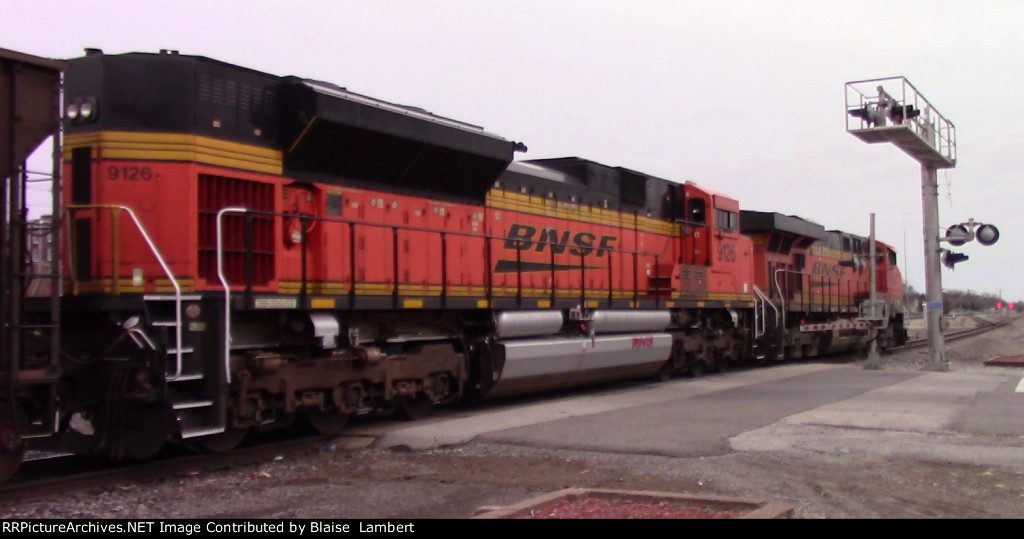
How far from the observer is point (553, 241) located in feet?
46.6

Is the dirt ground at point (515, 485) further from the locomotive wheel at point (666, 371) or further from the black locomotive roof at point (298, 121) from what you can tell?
the locomotive wheel at point (666, 371)

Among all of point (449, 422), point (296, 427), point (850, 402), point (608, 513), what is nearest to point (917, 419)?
point (850, 402)

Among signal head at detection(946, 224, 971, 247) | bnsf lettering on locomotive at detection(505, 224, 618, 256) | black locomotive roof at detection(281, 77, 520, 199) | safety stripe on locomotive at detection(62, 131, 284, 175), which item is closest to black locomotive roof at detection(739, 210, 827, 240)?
signal head at detection(946, 224, 971, 247)

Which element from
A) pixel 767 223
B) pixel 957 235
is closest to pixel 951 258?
pixel 957 235

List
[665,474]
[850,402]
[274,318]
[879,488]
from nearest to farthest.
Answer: [879,488] → [665,474] → [274,318] → [850,402]

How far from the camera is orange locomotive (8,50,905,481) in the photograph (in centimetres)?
808

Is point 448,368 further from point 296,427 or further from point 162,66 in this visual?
point 162,66

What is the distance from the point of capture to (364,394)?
33.8 ft

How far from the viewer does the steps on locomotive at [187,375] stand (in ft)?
26.0

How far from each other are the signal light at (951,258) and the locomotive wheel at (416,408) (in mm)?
13912

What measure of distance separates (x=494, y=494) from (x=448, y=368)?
4668 millimetres

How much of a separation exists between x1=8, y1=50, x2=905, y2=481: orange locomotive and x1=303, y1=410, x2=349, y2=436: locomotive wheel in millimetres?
20

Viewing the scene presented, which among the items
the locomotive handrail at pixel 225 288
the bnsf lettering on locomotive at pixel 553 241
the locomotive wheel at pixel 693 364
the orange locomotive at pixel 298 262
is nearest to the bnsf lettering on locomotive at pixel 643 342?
the orange locomotive at pixel 298 262

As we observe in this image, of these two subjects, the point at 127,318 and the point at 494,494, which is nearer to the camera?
the point at 494,494
